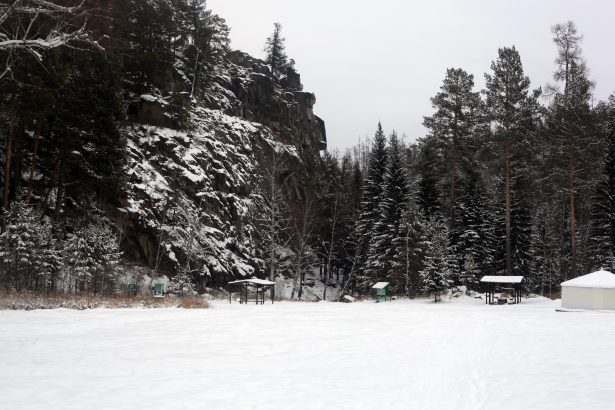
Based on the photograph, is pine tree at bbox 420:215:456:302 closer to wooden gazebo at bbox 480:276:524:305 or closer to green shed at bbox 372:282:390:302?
green shed at bbox 372:282:390:302

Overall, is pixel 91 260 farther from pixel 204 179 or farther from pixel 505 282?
pixel 505 282

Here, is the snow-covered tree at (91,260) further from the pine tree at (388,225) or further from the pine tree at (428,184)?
the pine tree at (428,184)

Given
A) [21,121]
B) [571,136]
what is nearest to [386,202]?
[571,136]

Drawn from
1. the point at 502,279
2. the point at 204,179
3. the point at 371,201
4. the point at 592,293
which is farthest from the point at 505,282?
the point at 204,179

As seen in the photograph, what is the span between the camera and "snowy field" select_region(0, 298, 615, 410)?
7.29m

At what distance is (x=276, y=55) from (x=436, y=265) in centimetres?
5062

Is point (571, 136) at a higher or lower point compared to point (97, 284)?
higher

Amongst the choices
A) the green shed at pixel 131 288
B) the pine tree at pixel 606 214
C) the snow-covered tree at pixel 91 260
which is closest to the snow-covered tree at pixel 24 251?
the snow-covered tree at pixel 91 260

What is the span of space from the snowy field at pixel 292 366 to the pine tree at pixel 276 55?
65659 millimetres

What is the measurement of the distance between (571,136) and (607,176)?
28.4 ft

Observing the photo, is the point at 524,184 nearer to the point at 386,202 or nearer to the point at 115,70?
the point at 386,202

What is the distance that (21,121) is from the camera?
89.9 ft

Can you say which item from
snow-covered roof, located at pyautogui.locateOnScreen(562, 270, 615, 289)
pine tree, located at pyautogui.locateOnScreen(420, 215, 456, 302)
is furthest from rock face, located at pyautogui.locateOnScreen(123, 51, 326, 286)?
snow-covered roof, located at pyautogui.locateOnScreen(562, 270, 615, 289)

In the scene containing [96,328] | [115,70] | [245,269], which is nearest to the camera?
[96,328]
